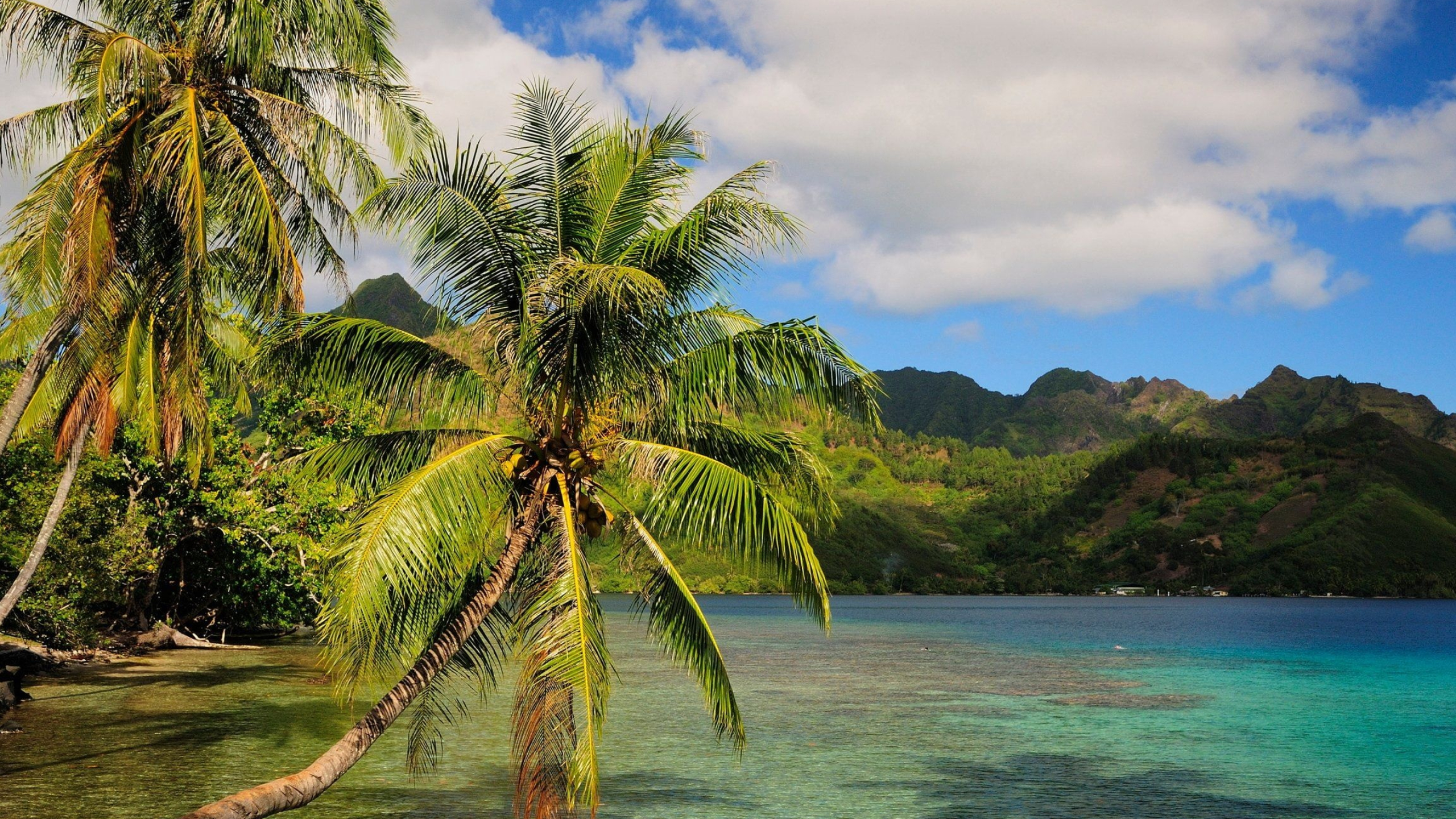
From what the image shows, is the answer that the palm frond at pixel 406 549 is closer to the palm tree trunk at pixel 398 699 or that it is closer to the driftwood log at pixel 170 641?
the palm tree trunk at pixel 398 699

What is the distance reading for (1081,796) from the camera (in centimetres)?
1786

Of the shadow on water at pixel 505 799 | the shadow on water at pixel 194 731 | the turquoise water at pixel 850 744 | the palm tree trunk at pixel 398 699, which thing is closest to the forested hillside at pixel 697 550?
the palm tree trunk at pixel 398 699

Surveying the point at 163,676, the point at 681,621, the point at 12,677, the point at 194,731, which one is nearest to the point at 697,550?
the point at 681,621

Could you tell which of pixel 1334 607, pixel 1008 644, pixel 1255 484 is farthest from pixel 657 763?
pixel 1255 484

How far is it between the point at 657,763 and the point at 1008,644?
1846 inches

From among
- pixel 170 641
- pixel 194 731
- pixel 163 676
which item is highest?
pixel 170 641

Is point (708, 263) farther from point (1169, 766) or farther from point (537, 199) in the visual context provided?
point (1169, 766)

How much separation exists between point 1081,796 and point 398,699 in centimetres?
1290

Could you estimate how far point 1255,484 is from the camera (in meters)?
193

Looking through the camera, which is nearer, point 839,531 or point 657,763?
point 657,763

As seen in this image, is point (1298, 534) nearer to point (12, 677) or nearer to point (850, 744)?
point (850, 744)

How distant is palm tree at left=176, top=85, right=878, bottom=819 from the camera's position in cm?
905

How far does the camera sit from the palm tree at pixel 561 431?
9.05m

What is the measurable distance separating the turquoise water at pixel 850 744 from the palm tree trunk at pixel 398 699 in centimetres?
549
